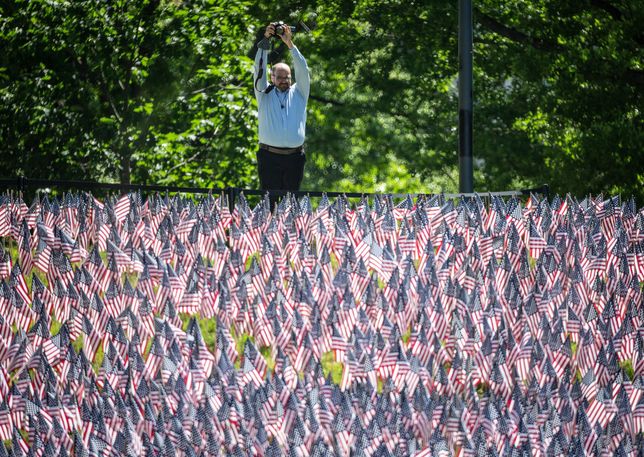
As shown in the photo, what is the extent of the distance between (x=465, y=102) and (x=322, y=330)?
7.62 m

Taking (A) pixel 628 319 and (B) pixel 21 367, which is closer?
(B) pixel 21 367

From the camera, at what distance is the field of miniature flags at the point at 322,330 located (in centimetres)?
644

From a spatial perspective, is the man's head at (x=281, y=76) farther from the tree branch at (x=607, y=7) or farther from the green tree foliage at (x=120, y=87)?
the tree branch at (x=607, y=7)

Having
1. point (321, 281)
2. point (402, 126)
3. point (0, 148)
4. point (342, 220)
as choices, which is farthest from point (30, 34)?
point (402, 126)

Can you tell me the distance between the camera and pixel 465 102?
1508 cm

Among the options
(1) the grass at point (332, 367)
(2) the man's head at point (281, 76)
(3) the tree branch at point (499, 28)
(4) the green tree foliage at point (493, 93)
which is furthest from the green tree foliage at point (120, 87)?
(1) the grass at point (332, 367)

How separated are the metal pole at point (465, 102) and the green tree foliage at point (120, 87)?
374 cm

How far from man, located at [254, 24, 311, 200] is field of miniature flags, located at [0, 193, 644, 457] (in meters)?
1.14

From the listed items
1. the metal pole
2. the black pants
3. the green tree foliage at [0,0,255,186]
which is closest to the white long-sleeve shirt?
the black pants

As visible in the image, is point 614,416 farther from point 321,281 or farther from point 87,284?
point 87,284

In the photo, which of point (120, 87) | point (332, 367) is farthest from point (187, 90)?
point (332, 367)

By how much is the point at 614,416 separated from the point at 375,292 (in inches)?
89.8

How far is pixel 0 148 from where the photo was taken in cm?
1694

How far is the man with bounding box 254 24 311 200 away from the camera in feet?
38.3
